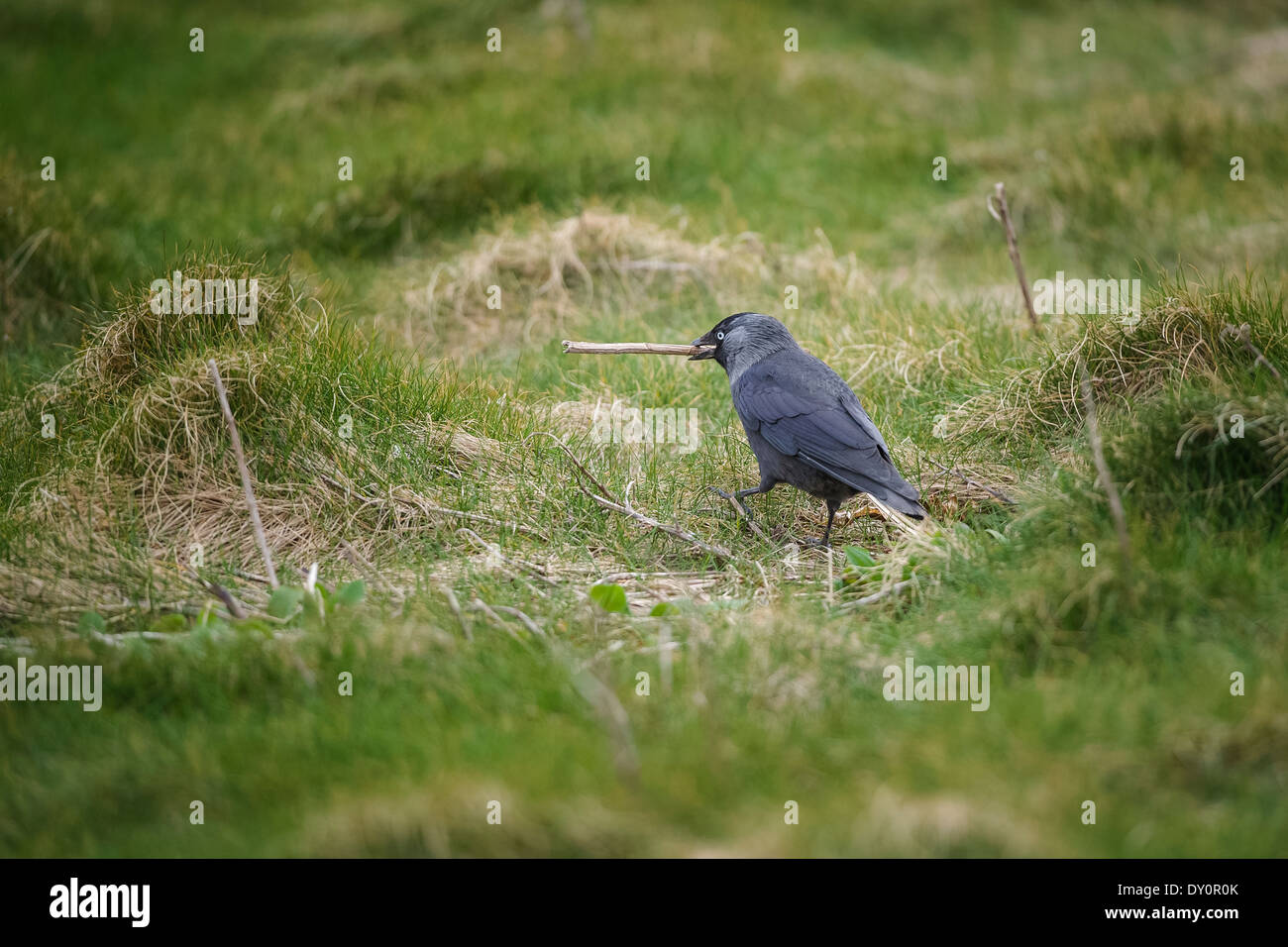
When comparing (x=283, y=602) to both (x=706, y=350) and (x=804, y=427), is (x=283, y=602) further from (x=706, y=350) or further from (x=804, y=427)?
(x=706, y=350)

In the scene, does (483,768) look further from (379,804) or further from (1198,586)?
(1198,586)

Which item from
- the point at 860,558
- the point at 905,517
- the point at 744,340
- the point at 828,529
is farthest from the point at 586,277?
the point at 860,558

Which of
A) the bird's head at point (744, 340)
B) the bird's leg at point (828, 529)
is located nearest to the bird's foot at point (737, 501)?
the bird's leg at point (828, 529)

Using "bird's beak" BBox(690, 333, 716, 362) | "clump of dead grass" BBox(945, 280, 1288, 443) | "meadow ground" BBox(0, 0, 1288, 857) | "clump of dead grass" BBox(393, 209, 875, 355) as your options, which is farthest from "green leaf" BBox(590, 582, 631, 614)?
"clump of dead grass" BBox(393, 209, 875, 355)

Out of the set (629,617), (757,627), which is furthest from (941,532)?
(629,617)

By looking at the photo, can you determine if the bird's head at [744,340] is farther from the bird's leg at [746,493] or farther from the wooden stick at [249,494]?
the wooden stick at [249,494]

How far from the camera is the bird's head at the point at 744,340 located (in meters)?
5.44

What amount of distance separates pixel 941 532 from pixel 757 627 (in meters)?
0.94

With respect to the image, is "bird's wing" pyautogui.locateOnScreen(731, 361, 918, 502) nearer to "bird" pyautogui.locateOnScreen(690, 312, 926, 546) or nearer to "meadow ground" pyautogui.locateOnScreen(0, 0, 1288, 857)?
"bird" pyautogui.locateOnScreen(690, 312, 926, 546)

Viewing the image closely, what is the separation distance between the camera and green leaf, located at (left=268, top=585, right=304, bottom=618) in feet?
13.1

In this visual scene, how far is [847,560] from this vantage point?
4.68m

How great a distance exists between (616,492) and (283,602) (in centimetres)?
174

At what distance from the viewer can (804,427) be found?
491 centimetres

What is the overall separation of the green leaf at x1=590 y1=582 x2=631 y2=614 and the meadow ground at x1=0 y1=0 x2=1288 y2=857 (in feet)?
0.07
